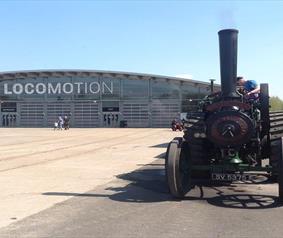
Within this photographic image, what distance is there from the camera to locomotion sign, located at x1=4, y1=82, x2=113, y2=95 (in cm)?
7419

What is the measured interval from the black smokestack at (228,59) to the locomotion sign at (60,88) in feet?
212

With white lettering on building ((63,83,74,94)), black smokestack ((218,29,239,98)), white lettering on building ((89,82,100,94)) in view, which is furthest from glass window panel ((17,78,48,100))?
black smokestack ((218,29,239,98))

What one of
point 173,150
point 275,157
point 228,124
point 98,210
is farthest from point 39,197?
point 275,157

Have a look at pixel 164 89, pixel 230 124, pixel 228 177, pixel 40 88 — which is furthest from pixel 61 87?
pixel 230 124

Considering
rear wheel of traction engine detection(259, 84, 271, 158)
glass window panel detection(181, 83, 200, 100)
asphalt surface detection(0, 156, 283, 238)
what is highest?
glass window panel detection(181, 83, 200, 100)

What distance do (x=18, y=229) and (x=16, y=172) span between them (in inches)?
289

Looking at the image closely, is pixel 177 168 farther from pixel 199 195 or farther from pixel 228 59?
pixel 228 59

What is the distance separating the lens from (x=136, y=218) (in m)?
8.00

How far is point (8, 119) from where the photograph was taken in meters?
76.1

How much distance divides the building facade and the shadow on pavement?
5997 cm

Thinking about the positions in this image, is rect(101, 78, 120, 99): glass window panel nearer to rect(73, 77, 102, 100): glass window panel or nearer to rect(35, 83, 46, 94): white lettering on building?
rect(73, 77, 102, 100): glass window panel

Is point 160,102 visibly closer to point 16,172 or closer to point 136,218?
point 16,172

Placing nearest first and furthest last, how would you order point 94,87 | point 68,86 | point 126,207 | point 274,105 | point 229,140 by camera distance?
1. point 126,207
2. point 229,140
3. point 274,105
4. point 94,87
5. point 68,86

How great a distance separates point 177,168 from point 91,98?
214ft
